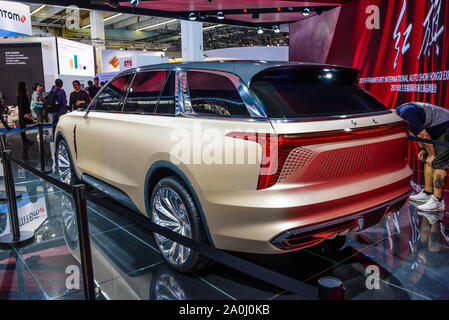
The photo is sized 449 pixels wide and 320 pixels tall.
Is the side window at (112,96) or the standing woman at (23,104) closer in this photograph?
the side window at (112,96)

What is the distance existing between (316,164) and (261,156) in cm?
34

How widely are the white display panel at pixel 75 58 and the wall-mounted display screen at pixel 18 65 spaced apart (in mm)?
989

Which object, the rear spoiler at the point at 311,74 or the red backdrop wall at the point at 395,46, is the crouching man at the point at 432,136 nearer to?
the rear spoiler at the point at 311,74

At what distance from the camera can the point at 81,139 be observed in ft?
13.5

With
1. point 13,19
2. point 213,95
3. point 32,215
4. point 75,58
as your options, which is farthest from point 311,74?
point 75,58

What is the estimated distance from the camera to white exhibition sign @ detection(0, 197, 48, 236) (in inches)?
152

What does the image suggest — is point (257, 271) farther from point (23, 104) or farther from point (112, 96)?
point (23, 104)

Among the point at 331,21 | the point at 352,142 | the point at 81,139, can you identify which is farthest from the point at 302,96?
the point at 331,21

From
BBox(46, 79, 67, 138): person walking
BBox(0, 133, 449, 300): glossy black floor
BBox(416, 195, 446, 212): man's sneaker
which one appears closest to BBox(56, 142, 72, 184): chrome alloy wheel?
BBox(0, 133, 449, 300): glossy black floor

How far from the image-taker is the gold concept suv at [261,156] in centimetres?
209

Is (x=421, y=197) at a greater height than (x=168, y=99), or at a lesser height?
lesser

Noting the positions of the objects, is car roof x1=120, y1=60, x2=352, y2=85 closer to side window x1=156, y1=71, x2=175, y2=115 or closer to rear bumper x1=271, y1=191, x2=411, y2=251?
side window x1=156, y1=71, x2=175, y2=115

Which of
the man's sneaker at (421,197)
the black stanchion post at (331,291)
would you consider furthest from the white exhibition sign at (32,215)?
the man's sneaker at (421,197)

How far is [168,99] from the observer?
2.89m
